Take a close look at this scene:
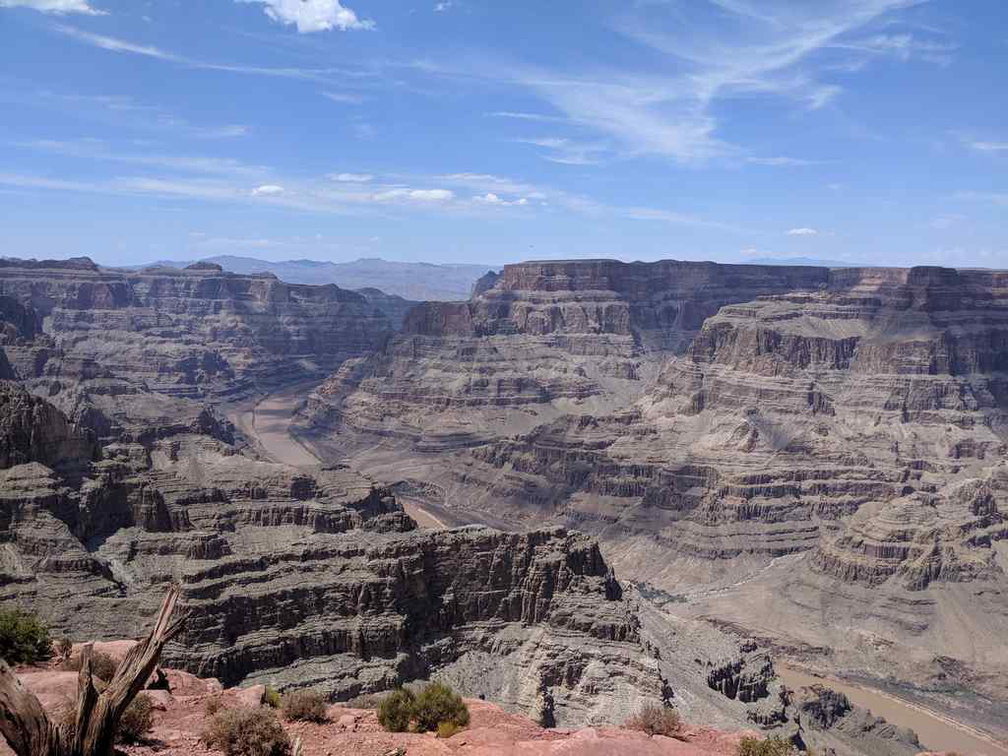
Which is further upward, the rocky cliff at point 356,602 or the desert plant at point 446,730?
the desert plant at point 446,730

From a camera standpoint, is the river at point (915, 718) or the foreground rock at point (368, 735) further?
the river at point (915, 718)

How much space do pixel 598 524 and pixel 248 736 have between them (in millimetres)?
107417

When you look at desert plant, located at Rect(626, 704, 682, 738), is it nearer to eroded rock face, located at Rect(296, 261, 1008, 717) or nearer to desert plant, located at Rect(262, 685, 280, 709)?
desert plant, located at Rect(262, 685, 280, 709)

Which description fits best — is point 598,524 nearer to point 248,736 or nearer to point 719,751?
point 719,751

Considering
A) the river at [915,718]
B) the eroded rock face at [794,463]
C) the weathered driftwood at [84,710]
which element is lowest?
the river at [915,718]

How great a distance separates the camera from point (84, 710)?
677 inches

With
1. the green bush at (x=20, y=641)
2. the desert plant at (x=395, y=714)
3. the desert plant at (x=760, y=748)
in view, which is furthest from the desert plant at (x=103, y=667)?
the desert plant at (x=760, y=748)

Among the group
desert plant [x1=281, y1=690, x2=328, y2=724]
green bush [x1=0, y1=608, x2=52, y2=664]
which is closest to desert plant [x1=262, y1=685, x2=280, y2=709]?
desert plant [x1=281, y1=690, x2=328, y2=724]

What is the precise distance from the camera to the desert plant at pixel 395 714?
2764 cm

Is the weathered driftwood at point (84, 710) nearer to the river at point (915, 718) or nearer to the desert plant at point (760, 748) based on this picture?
the desert plant at point (760, 748)

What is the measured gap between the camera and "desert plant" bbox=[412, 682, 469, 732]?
2842 centimetres

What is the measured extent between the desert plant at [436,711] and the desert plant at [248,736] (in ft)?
19.2

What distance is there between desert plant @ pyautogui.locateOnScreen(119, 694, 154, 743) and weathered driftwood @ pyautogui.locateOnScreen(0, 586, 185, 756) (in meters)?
5.74

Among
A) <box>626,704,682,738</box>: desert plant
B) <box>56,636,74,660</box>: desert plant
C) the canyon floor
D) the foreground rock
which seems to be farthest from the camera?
<box>56,636,74,660</box>: desert plant
